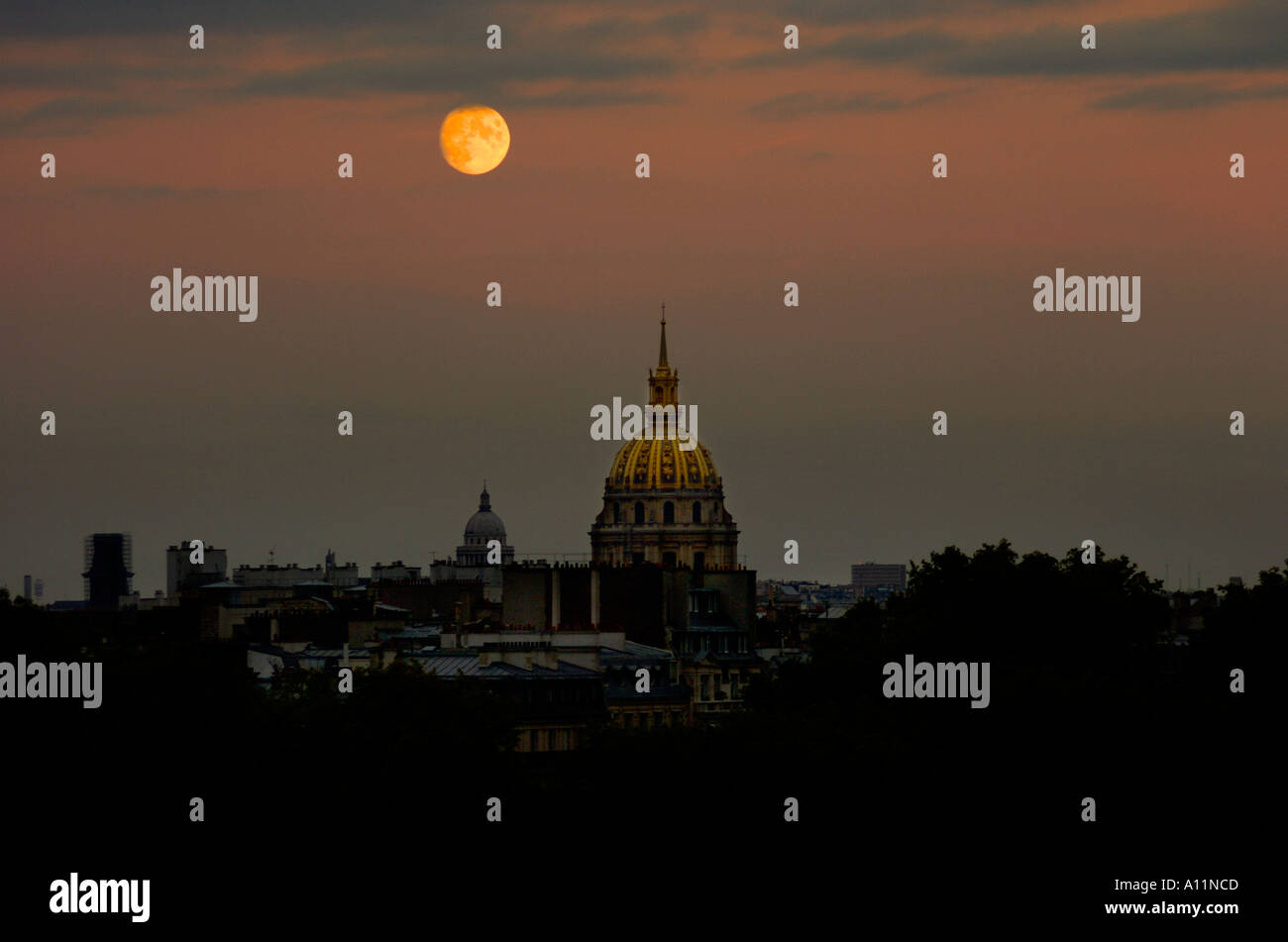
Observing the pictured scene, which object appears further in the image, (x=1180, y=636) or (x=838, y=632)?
(x=1180, y=636)

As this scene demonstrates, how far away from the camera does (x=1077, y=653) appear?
340ft

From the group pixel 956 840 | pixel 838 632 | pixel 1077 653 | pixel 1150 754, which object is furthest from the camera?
pixel 838 632

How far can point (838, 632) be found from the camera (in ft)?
376

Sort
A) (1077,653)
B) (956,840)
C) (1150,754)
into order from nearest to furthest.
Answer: (956,840)
(1150,754)
(1077,653)

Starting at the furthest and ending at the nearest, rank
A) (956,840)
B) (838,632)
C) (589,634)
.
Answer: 1. (589,634)
2. (838,632)
3. (956,840)
